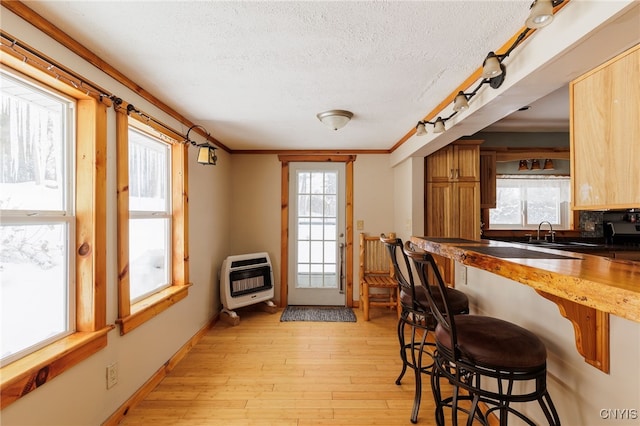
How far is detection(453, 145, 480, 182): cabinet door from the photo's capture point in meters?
3.27

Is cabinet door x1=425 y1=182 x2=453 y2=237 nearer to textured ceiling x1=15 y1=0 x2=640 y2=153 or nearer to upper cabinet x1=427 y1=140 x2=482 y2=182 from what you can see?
upper cabinet x1=427 y1=140 x2=482 y2=182

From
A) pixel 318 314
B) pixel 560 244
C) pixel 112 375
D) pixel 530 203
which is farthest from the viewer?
pixel 530 203

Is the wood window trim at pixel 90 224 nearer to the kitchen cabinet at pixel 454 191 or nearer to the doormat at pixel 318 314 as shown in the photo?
the doormat at pixel 318 314

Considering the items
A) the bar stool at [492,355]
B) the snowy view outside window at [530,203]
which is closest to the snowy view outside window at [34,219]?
the bar stool at [492,355]

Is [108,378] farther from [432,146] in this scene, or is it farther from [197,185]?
[432,146]

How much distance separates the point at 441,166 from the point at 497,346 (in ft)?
8.14

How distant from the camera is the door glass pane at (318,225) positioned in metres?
4.04

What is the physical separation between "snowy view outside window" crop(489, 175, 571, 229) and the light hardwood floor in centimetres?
260

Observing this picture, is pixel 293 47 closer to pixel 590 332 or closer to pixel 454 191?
pixel 590 332

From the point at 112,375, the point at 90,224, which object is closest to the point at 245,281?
the point at 112,375

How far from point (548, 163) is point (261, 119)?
3824 mm

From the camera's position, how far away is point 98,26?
1348 mm

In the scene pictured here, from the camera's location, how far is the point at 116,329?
5.88 ft

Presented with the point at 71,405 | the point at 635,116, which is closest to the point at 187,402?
the point at 71,405
